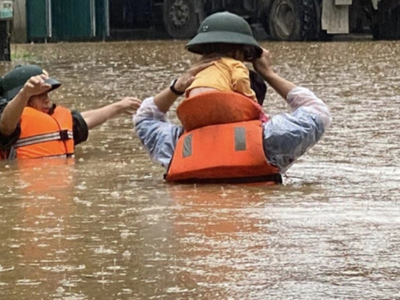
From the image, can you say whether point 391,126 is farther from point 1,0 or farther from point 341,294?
point 1,0

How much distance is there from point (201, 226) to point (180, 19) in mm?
21161

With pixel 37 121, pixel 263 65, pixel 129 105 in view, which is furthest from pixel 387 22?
pixel 263 65

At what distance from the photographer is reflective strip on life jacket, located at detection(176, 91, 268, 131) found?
6.20 m

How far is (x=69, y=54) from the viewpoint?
2089 cm

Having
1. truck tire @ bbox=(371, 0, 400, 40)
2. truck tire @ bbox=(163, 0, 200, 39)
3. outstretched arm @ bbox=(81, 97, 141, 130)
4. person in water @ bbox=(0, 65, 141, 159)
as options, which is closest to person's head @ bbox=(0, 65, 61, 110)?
person in water @ bbox=(0, 65, 141, 159)

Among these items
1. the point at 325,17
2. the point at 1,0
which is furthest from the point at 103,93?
the point at 325,17

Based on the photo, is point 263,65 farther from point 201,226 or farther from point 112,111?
point 201,226

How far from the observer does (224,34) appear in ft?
21.1

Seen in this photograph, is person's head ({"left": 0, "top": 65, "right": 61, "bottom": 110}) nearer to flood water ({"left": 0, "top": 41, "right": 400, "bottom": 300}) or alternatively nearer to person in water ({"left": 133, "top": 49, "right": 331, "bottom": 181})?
flood water ({"left": 0, "top": 41, "right": 400, "bottom": 300})

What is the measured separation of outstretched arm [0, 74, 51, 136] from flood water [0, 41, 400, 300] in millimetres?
256

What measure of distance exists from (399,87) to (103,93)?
111 inches

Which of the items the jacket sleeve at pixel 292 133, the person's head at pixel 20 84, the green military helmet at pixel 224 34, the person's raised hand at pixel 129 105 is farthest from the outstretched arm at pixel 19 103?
the jacket sleeve at pixel 292 133

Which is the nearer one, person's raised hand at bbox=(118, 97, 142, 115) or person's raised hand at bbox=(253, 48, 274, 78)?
person's raised hand at bbox=(253, 48, 274, 78)

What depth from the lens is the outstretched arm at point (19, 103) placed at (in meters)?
7.00
